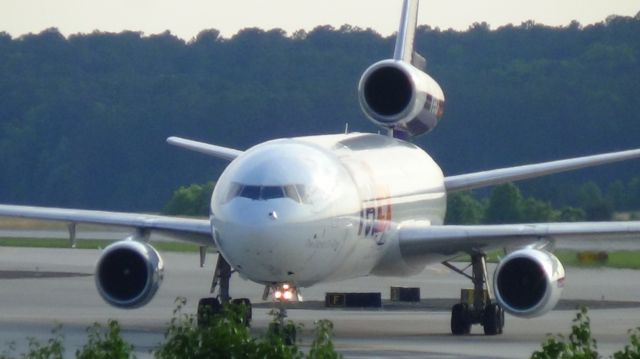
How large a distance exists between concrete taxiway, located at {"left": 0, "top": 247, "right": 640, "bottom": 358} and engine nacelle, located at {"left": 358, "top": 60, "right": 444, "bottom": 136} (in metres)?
3.01

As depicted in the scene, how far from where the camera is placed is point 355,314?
26078mm

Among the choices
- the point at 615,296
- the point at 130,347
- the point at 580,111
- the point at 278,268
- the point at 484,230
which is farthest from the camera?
the point at 580,111

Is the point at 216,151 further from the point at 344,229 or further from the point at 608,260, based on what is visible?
the point at 608,260

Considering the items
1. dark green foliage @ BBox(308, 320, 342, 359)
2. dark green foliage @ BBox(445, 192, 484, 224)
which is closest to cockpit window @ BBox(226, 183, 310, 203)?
dark green foliage @ BBox(308, 320, 342, 359)

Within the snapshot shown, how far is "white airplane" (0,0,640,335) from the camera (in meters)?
20.1

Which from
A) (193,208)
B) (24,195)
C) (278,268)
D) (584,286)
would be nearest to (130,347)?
(278,268)

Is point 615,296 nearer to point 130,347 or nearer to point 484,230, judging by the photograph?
point 484,230

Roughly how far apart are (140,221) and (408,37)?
7560 mm

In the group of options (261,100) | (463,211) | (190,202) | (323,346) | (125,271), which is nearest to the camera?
(323,346)

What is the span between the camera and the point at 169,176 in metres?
76.6

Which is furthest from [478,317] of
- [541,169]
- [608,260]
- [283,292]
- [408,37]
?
[608,260]

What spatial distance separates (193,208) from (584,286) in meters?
17.2

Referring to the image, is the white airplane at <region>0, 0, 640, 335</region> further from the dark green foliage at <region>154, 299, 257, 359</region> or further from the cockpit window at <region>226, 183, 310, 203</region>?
the dark green foliage at <region>154, 299, 257, 359</region>

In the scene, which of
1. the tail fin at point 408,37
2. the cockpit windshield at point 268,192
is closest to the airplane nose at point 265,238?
the cockpit windshield at point 268,192
